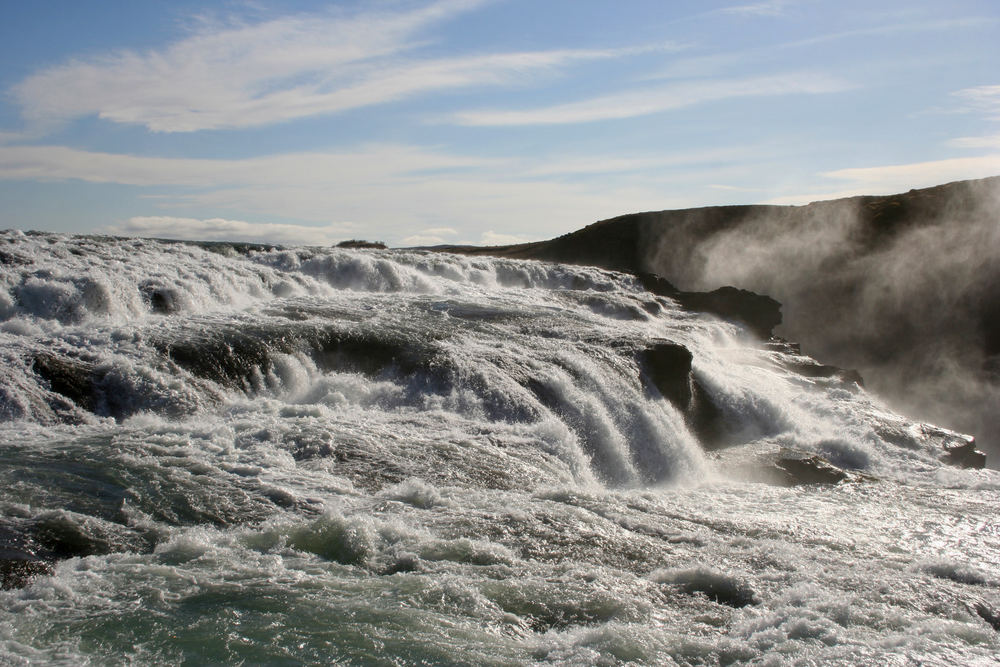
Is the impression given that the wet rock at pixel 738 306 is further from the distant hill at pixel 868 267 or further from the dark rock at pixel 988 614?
the dark rock at pixel 988 614

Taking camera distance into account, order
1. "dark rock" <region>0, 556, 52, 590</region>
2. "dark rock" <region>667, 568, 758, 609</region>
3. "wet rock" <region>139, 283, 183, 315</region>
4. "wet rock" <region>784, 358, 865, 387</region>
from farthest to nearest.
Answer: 1. "wet rock" <region>784, 358, 865, 387</region>
2. "wet rock" <region>139, 283, 183, 315</region>
3. "dark rock" <region>667, 568, 758, 609</region>
4. "dark rock" <region>0, 556, 52, 590</region>

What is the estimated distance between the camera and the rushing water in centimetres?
503

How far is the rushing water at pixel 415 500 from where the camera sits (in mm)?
5031

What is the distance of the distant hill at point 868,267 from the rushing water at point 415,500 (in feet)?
58.9

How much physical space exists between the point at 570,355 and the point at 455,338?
5.56 ft

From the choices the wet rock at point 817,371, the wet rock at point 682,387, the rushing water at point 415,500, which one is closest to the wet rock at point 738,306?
the wet rock at point 817,371

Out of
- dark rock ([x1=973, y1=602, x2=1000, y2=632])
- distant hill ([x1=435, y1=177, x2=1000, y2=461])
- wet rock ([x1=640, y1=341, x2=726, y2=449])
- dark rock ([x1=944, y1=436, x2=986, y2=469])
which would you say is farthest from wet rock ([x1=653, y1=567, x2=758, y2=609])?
distant hill ([x1=435, y1=177, x2=1000, y2=461])

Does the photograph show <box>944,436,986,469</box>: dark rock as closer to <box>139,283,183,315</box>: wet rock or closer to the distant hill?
<box>139,283,183,315</box>: wet rock

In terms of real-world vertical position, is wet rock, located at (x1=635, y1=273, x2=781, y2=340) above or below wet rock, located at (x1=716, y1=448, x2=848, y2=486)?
above

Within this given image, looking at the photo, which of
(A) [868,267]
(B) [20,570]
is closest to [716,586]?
(B) [20,570]

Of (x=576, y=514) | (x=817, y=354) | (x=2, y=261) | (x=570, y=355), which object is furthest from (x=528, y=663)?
(x=817, y=354)

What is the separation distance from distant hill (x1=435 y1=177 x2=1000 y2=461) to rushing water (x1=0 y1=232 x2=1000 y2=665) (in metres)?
18.0

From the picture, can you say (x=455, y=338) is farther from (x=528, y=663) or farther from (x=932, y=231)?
(x=932, y=231)

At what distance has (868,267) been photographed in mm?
33312
